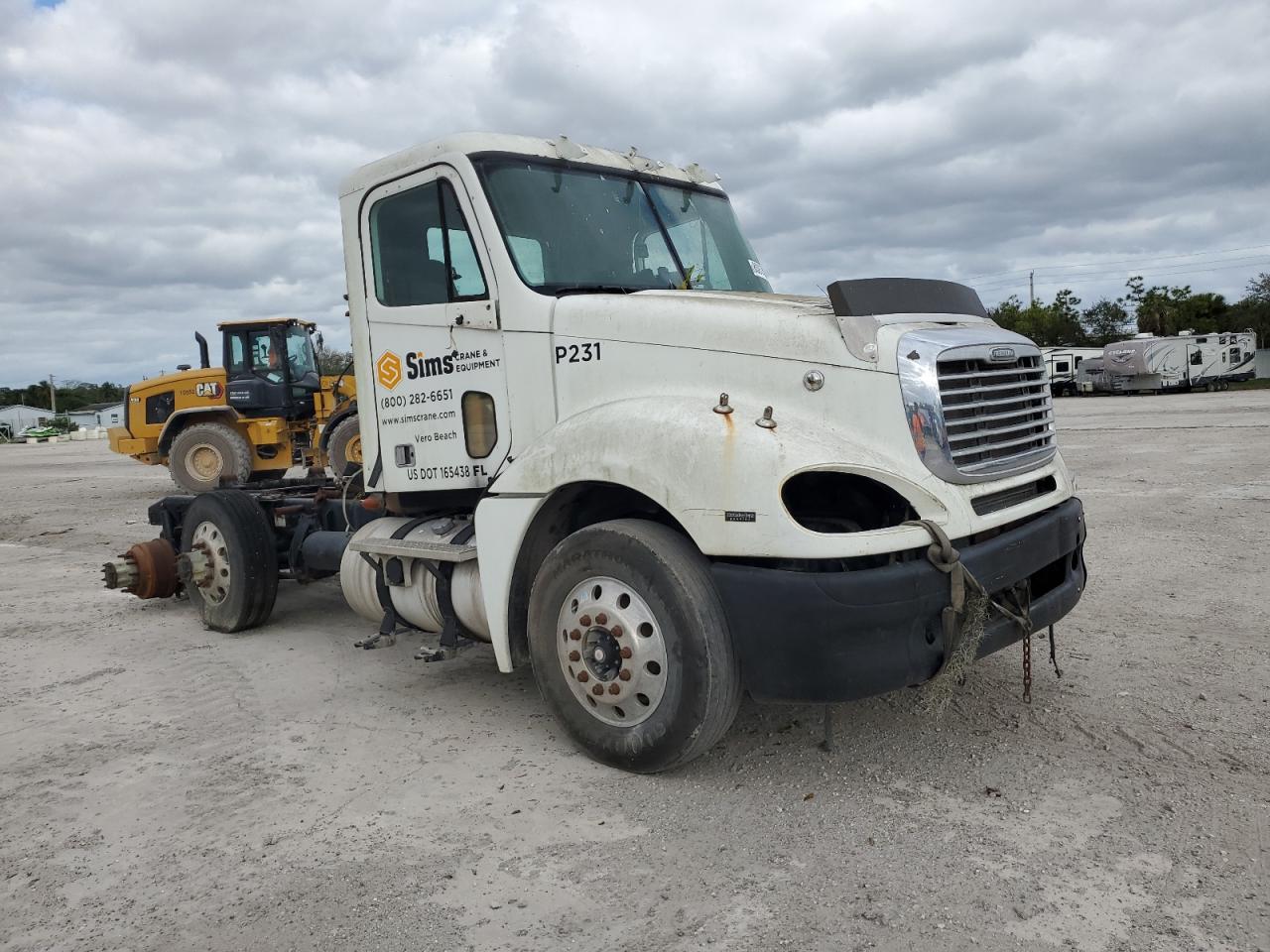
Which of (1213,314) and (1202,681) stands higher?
(1213,314)

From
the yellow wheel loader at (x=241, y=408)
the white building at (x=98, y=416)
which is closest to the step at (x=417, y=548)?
the yellow wheel loader at (x=241, y=408)

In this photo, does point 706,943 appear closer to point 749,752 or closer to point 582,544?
point 749,752

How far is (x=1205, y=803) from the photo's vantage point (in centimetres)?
361

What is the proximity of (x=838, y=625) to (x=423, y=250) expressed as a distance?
2934 millimetres

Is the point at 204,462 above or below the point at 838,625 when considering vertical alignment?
above

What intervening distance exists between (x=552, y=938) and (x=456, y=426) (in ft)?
8.96

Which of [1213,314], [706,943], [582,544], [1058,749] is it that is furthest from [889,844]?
[1213,314]

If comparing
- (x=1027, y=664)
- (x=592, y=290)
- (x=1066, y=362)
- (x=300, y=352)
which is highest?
(x=300, y=352)

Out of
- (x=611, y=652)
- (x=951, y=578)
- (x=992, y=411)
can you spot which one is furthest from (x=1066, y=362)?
A: (x=611, y=652)

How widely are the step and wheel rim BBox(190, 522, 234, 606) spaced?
181 cm

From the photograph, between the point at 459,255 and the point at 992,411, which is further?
the point at 459,255

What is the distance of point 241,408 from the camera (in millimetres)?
17359

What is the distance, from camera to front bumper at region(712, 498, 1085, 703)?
3.51 meters

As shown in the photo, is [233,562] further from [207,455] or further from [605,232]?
[207,455]
